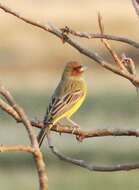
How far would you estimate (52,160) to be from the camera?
1212 centimetres

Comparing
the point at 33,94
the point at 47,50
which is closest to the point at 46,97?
the point at 33,94

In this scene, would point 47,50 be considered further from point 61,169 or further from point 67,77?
point 67,77

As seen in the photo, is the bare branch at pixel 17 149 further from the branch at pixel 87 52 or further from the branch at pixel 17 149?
the branch at pixel 87 52

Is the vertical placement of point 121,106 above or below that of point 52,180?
above

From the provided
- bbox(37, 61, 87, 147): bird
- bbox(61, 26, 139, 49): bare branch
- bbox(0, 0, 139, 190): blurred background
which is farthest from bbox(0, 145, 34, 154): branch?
bbox(37, 61, 87, 147): bird

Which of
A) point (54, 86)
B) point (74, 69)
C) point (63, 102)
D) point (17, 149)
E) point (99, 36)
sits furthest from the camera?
point (54, 86)

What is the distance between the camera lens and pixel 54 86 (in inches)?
632

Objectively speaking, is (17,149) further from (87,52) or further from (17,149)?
(87,52)

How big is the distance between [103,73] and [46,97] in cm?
225

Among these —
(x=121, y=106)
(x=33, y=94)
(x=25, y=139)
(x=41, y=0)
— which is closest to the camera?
(x=25, y=139)

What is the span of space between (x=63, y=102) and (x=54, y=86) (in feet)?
31.3

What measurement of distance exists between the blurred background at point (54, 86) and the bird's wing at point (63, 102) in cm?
80

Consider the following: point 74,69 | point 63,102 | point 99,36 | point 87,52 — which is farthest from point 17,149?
point 74,69

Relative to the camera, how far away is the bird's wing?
6.26 meters
